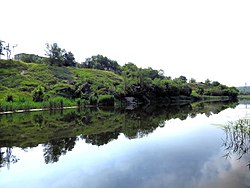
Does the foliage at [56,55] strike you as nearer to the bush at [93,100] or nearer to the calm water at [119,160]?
the bush at [93,100]

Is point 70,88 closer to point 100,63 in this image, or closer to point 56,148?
point 56,148

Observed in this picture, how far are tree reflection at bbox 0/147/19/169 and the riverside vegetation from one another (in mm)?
19966

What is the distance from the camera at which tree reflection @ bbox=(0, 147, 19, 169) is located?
421 inches

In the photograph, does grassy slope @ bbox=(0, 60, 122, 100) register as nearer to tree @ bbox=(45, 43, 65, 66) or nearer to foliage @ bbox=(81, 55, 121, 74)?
tree @ bbox=(45, 43, 65, 66)

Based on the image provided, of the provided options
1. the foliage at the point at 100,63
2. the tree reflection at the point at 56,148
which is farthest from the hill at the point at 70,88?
the foliage at the point at 100,63

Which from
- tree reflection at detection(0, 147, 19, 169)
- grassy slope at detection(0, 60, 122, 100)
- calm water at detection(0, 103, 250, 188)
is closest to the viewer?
calm water at detection(0, 103, 250, 188)

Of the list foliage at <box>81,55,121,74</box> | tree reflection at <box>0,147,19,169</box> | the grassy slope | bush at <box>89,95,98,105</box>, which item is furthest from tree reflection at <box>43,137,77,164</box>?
foliage at <box>81,55,121,74</box>

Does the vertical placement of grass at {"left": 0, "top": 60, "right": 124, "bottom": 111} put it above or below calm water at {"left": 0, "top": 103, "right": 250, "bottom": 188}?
above

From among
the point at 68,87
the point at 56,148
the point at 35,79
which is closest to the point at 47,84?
the point at 35,79

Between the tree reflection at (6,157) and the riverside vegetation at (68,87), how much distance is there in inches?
786

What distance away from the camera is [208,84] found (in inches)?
Result: 4798

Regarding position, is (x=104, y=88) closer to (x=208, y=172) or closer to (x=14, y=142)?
(x=14, y=142)

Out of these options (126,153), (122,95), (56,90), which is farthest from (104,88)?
(126,153)

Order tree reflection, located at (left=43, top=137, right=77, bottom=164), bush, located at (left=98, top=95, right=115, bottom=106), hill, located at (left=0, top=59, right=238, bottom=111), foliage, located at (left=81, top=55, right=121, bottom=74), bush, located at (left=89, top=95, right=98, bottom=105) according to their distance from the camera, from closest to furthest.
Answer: tree reflection, located at (left=43, top=137, right=77, bottom=164)
hill, located at (left=0, top=59, right=238, bottom=111)
bush, located at (left=89, top=95, right=98, bottom=105)
bush, located at (left=98, top=95, right=115, bottom=106)
foliage, located at (left=81, top=55, right=121, bottom=74)
